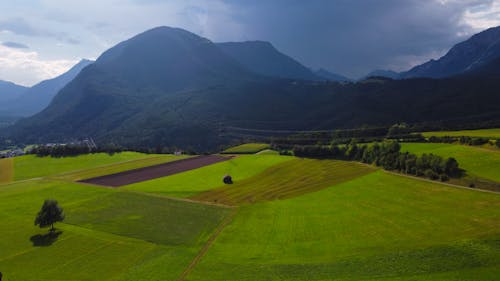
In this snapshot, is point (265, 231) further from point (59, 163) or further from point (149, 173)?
point (59, 163)

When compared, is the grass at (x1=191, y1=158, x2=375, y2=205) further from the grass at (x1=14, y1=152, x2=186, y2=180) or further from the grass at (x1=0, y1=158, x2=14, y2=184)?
the grass at (x1=0, y1=158, x2=14, y2=184)

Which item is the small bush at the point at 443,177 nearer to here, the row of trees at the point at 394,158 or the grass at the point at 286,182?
the row of trees at the point at 394,158

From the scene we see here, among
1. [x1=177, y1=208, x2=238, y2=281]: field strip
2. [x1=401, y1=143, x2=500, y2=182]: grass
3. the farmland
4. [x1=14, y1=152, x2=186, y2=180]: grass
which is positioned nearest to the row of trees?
[x1=401, y1=143, x2=500, y2=182]: grass

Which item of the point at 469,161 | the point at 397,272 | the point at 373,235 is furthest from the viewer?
the point at 469,161

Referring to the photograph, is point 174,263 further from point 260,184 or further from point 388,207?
point 260,184

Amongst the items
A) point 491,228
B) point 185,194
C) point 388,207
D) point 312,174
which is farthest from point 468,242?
point 185,194

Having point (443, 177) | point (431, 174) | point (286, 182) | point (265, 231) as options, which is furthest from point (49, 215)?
point (443, 177)

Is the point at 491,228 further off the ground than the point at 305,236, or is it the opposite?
the point at 491,228
